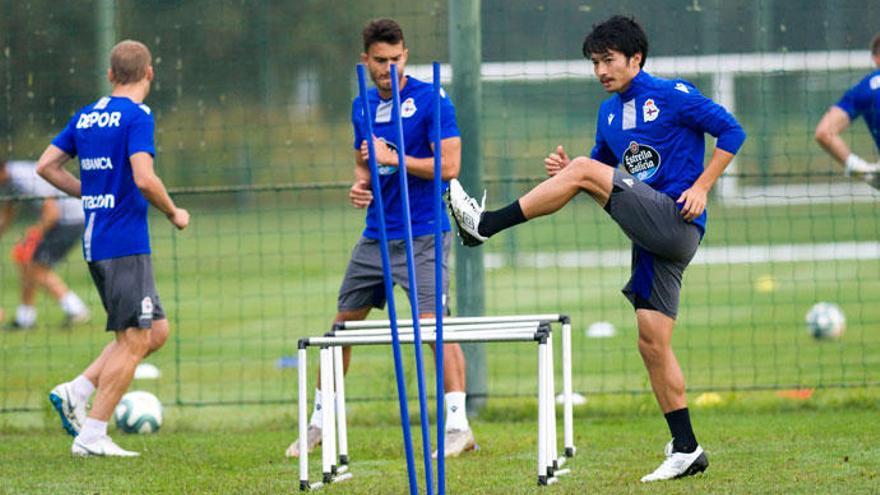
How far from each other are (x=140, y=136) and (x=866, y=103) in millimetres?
5032

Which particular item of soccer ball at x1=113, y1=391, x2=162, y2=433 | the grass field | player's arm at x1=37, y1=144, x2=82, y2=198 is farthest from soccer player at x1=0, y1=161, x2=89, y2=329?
player's arm at x1=37, y1=144, x2=82, y2=198

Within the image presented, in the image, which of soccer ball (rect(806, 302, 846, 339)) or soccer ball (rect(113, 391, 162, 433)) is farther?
soccer ball (rect(806, 302, 846, 339))

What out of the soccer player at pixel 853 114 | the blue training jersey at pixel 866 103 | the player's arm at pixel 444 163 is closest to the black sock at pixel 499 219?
the player's arm at pixel 444 163

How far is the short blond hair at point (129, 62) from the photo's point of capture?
7.77 m

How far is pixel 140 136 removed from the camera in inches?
300

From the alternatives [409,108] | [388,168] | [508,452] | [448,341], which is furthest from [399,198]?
[448,341]

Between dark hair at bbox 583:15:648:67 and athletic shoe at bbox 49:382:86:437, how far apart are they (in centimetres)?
334

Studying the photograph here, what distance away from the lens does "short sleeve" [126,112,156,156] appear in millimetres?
7609

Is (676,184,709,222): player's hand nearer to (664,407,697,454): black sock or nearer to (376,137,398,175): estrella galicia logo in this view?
(664,407,697,454): black sock

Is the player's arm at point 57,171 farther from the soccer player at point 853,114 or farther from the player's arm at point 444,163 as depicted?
the soccer player at point 853,114

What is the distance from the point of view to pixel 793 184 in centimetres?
1172

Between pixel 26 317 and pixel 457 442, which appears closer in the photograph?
pixel 457 442

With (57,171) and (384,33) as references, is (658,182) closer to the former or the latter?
(384,33)

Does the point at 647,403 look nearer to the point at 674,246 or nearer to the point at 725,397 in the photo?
the point at 725,397
